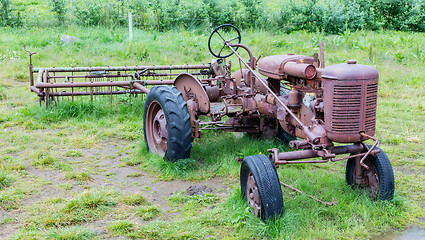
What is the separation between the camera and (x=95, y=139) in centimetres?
754

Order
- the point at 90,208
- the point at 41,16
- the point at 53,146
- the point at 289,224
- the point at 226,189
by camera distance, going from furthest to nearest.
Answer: the point at 41,16 < the point at 53,146 < the point at 226,189 < the point at 90,208 < the point at 289,224

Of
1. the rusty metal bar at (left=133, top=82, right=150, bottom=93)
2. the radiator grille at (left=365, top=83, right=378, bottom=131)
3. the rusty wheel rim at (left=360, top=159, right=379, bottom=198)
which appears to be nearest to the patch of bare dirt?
the rusty metal bar at (left=133, top=82, right=150, bottom=93)

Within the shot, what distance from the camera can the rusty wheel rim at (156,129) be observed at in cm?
629

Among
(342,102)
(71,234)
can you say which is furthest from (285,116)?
(71,234)

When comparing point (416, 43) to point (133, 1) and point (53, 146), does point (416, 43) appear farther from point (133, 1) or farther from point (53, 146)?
point (53, 146)

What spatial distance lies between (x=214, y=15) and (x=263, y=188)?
14.6m

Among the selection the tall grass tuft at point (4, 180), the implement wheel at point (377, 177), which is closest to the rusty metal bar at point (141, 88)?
the tall grass tuft at point (4, 180)

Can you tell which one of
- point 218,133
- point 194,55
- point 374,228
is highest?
point 194,55

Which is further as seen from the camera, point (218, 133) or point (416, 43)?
point (416, 43)

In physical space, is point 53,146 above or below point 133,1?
below

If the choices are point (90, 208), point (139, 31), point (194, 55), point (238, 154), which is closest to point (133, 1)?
point (139, 31)

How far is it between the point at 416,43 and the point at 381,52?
1.55m

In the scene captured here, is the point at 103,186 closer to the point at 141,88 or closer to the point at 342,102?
the point at 141,88

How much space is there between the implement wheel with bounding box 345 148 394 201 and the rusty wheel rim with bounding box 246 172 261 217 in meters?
1.35
